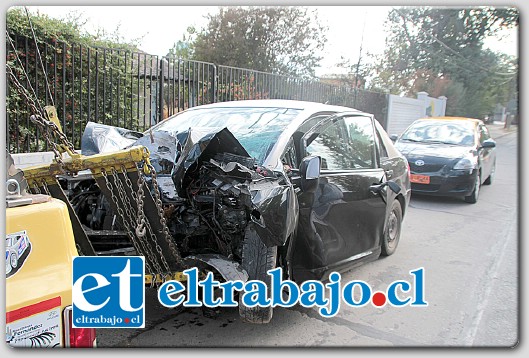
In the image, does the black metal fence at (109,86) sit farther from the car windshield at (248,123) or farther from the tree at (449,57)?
the tree at (449,57)

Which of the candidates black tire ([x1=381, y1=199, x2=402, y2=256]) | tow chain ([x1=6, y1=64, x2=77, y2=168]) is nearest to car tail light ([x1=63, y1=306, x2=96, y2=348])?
tow chain ([x1=6, y1=64, x2=77, y2=168])

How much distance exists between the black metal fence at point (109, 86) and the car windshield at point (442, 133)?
3.23 meters

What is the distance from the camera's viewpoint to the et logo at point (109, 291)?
201cm

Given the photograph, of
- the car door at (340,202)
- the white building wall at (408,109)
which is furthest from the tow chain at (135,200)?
the white building wall at (408,109)

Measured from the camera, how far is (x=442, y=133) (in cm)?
937

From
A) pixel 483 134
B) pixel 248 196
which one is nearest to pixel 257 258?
pixel 248 196

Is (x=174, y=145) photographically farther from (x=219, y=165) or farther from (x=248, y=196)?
(x=248, y=196)

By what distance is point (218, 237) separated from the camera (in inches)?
123

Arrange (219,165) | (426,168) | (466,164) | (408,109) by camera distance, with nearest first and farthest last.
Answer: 1. (219,165)
2. (466,164)
3. (426,168)
4. (408,109)

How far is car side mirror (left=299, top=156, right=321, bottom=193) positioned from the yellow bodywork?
1.72 metres

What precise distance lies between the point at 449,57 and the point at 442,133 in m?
2.22

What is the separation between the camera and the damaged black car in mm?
2857

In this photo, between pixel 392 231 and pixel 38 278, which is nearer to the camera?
pixel 38 278

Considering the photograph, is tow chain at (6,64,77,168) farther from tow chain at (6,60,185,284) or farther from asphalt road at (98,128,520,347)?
asphalt road at (98,128,520,347)
